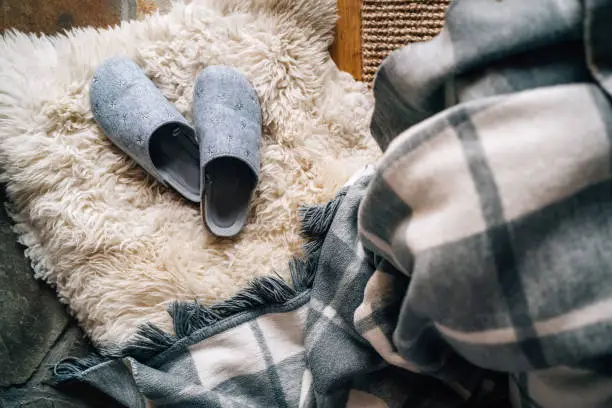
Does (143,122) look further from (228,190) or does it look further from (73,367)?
(73,367)

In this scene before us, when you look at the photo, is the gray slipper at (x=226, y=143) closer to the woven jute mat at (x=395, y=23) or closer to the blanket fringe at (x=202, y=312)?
the blanket fringe at (x=202, y=312)

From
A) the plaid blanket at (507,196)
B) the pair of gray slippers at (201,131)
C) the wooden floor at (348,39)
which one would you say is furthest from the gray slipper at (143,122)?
the plaid blanket at (507,196)

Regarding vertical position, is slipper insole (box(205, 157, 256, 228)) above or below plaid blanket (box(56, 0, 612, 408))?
below

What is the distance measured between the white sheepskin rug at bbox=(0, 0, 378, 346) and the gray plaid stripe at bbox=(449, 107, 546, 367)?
450 millimetres

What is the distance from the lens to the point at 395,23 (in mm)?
895

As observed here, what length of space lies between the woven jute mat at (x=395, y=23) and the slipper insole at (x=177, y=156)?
36 centimetres

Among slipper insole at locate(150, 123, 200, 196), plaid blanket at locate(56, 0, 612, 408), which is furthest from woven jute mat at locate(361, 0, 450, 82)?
plaid blanket at locate(56, 0, 612, 408)

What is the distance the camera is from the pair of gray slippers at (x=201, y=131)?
2.58 ft

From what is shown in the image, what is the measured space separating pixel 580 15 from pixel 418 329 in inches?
10.5

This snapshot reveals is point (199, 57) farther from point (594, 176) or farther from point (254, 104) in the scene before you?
point (594, 176)

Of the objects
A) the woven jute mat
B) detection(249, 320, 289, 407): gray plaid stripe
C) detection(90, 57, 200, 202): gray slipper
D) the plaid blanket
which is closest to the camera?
the plaid blanket

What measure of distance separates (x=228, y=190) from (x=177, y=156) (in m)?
0.11

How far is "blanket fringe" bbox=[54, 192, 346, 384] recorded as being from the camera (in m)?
0.71

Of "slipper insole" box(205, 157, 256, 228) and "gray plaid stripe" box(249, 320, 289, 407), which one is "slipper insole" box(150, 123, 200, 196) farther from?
"gray plaid stripe" box(249, 320, 289, 407)
